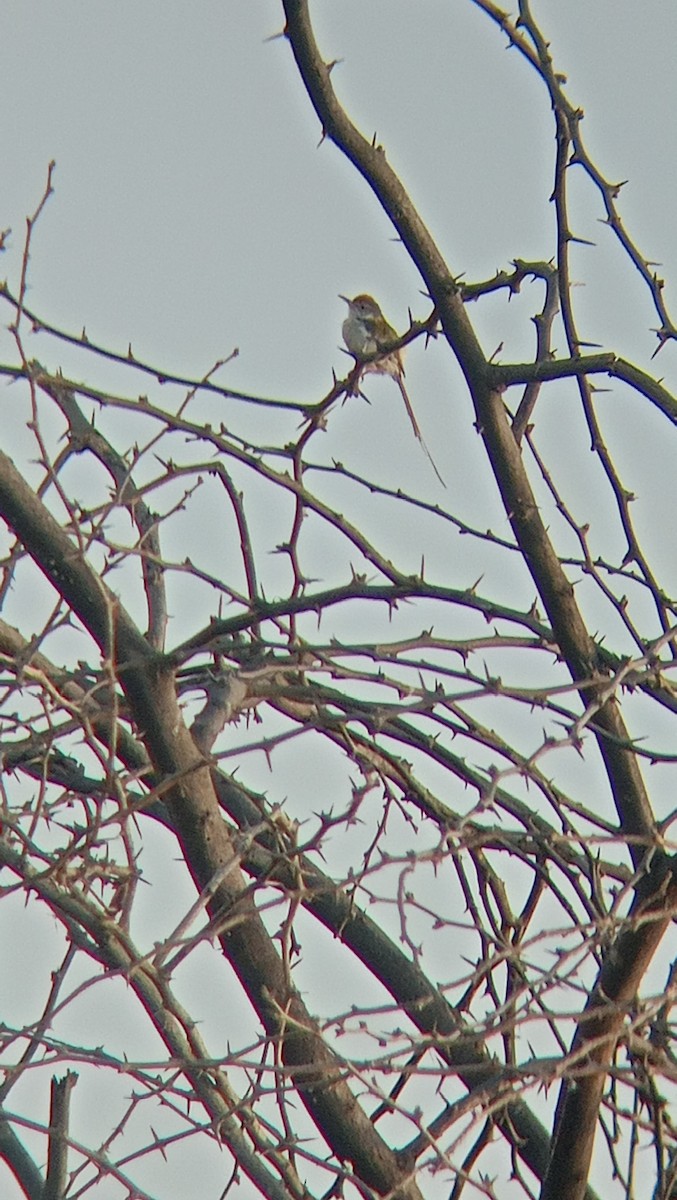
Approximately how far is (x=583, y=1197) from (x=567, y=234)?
189 centimetres

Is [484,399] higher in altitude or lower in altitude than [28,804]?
higher

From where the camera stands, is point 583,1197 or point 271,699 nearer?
point 583,1197

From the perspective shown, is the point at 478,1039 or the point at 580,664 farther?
the point at 580,664

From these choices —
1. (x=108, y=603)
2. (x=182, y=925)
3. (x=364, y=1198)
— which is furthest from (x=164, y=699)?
(x=364, y=1198)

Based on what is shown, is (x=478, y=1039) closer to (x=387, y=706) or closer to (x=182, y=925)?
(x=182, y=925)

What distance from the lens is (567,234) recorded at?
3.76 metres

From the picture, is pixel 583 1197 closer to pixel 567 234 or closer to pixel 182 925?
pixel 182 925

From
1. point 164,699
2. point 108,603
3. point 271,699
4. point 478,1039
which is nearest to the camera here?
point 478,1039

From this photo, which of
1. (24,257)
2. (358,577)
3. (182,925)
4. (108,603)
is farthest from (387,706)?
(24,257)

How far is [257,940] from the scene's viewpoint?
387 centimetres

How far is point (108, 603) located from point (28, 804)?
0.44 metres

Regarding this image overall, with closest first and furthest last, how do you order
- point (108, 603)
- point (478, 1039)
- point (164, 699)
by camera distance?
point (478, 1039), point (108, 603), point (164, 699)

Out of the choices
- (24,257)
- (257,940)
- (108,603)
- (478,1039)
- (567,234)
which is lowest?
(478,1039)

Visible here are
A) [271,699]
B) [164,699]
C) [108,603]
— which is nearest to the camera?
[108,603]
